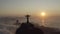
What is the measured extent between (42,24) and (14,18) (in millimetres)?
295

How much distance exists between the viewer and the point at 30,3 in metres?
1.21

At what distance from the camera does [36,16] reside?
1175 mm

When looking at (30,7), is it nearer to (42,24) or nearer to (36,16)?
(36,16)

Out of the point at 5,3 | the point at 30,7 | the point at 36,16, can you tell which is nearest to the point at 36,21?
the point at 36,16

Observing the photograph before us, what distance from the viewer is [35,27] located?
46.4 inches

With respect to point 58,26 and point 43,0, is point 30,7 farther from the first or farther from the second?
point 58,26

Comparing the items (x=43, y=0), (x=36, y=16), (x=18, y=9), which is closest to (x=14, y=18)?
(x=18, y=9)

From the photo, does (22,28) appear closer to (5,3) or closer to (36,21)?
(36,21)

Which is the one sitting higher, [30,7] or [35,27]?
[30,7]

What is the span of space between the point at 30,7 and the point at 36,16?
0.12 metres

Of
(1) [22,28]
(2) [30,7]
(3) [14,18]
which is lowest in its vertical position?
(1) [22,28]

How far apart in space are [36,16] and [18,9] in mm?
203

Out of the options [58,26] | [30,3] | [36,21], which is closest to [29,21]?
[36,21]

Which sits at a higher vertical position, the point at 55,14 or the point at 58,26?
the point at 55,14
